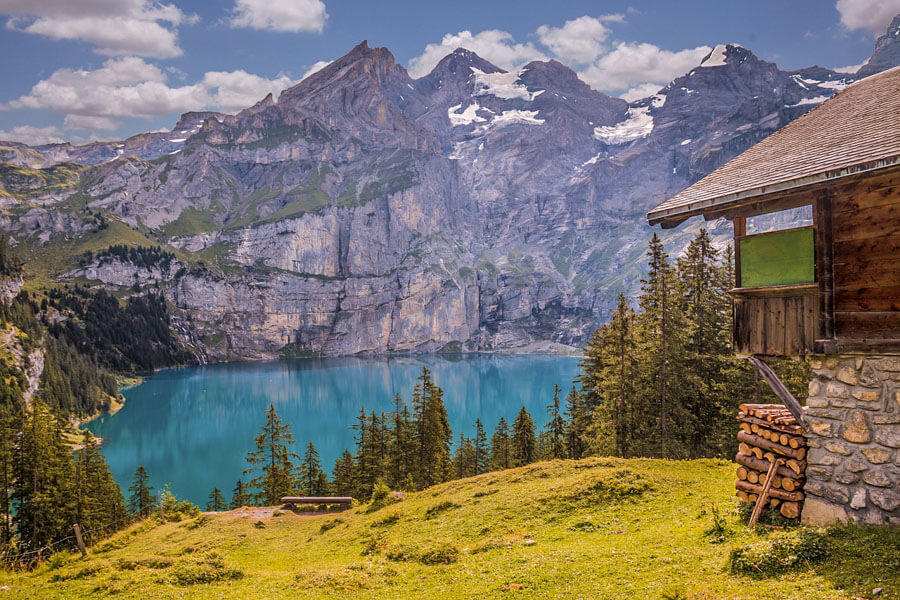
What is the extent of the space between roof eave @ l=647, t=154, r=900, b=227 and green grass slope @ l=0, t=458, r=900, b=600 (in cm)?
659

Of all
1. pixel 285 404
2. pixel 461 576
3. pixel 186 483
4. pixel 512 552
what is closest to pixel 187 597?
pixel 461 576

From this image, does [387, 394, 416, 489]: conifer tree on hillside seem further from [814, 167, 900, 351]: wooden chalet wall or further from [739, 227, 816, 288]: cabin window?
[814, 167, 900, 351]: wooden chalet wall

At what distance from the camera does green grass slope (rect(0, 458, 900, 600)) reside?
8.92 meters

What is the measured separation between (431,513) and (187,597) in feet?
29.8

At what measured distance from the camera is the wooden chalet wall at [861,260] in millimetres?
9703

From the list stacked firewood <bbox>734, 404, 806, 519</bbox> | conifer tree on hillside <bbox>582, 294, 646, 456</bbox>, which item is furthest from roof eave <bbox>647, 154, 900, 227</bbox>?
conifer tree on hillside <bbox>582, 294, 646, 456</bbox>

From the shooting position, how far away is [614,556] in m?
11.2

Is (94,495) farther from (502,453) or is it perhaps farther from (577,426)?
(577,426)

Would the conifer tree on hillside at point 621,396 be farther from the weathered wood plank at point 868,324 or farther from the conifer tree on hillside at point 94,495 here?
the conifer tree on hillside at point 94,495

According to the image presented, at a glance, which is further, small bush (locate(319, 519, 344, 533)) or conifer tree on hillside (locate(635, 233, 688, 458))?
conifer tree on hillside (locate(635, 233, 688, 458))

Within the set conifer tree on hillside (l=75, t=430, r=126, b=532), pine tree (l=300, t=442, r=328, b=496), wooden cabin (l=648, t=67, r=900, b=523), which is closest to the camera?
wooden cabin (l=648, t=67, r=900, b=523)

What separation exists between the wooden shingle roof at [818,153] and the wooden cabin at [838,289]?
1.5 inches

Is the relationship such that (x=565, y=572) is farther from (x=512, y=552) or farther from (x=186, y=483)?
(x=186, y=483)

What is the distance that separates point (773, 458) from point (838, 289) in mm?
3923
